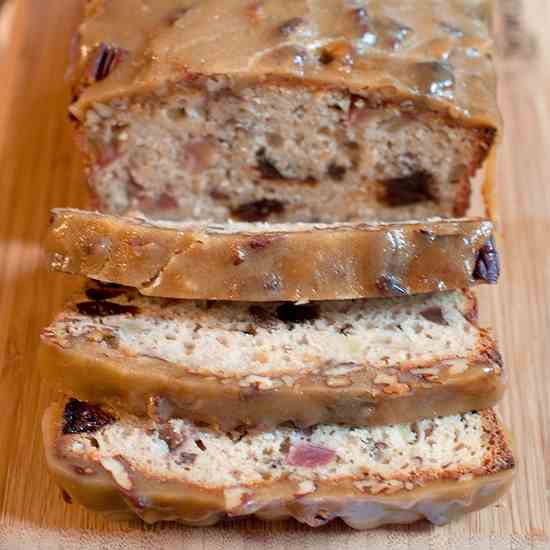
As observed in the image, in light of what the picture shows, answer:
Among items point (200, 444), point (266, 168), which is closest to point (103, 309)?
point (200, 444)

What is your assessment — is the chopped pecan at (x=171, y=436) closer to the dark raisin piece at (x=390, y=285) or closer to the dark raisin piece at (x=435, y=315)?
the dark raisin piece at (x=390, y=285)

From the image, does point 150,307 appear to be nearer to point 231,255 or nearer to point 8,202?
point 231,255

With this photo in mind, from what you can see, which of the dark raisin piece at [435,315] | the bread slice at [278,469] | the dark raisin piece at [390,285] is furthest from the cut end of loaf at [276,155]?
the bread slice at [278,469]

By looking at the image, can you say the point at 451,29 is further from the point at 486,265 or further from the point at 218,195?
the point at 218,195

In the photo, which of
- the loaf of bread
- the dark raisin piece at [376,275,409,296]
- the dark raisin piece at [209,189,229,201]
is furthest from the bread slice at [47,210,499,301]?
the dark raisin piece at [209,189,229,201]

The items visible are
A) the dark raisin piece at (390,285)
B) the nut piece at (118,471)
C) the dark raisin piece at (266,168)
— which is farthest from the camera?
the dark raisin piece at (266,168)

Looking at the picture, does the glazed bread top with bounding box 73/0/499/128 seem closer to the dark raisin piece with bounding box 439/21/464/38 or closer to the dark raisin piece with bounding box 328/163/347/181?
the dark raisin piece with bounding box 439/21/464/38

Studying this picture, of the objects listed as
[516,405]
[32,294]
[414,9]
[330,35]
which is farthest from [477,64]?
[32,294]
